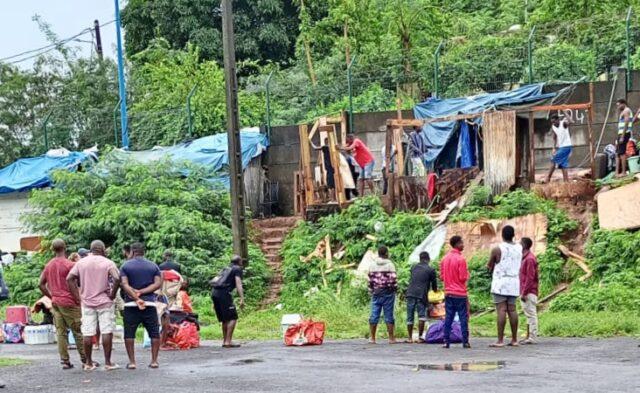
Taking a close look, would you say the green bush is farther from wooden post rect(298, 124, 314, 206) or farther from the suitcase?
the suitcase

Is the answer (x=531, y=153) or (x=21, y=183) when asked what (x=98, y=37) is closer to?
(x=21, y=183)

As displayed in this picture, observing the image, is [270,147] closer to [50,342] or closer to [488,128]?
[488,128]

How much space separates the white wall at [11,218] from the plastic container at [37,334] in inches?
542

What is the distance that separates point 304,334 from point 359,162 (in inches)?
411

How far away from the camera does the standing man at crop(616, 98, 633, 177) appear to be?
25.8m

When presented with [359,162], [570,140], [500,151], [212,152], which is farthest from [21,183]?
[570,140]

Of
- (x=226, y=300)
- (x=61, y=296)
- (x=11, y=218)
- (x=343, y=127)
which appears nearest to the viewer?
(x=61, y=296)

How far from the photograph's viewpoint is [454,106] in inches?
1216

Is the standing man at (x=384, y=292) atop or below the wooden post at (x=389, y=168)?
below

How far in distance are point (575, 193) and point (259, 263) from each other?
784 centimetres

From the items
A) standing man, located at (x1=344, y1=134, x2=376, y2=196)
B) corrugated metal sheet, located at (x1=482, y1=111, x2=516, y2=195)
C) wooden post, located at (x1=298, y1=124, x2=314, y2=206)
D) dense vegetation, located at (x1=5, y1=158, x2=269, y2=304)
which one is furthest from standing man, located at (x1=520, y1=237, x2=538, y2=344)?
wooden post, located at (x1=298, y1=124, x2=314, y2=206)

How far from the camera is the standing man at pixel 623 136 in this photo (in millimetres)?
25828

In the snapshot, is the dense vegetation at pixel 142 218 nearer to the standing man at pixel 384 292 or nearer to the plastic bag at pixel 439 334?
the standing man at pixel 384 292

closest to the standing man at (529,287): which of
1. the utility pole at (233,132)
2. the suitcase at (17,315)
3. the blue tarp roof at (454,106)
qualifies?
the utility pole at (233,132)
